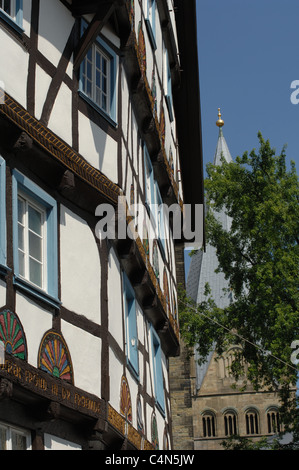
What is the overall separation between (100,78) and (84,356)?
11.7 feet

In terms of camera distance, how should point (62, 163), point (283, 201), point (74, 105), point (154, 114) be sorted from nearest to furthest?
point (62, 163) < point (74, 105) < point (154, 114) < point (283, 201)

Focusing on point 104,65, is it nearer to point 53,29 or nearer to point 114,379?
point 53,29

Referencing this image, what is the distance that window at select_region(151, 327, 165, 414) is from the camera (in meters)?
13.4

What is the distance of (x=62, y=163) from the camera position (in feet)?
29.1

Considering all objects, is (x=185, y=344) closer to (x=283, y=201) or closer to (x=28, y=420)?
(x=283, y=201)

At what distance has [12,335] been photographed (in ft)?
24.8

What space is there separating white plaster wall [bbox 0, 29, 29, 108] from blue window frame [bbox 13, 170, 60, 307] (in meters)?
0.77

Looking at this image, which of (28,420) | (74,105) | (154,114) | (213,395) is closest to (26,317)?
(28,420)

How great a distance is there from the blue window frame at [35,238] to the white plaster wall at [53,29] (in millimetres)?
1486

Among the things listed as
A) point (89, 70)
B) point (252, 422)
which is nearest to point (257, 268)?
point (89, 70)

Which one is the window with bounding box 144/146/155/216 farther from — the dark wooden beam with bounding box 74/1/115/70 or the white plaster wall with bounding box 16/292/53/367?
the white plaster wall with bounding box 16/292/53/367

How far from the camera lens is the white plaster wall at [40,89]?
344 inches

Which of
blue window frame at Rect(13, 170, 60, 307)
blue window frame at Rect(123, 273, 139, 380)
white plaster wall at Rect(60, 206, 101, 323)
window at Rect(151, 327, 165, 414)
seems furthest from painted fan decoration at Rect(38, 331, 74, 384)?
window at Rect(151, 327, 165, 414)
